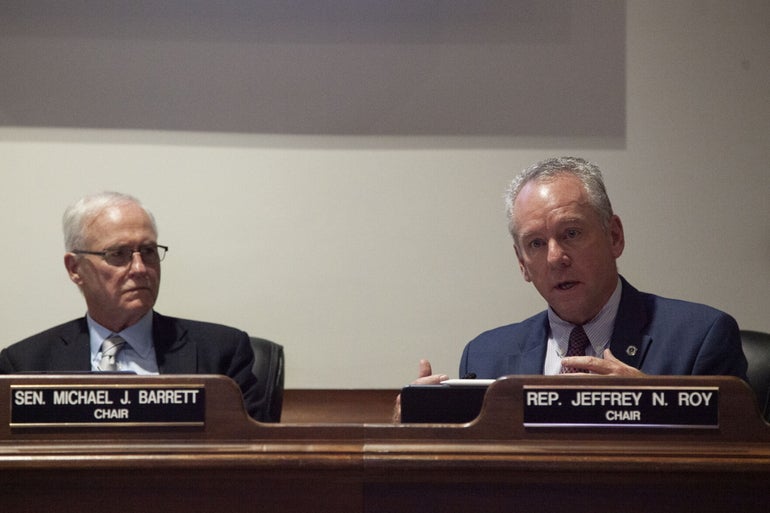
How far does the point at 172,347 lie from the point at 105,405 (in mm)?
1376

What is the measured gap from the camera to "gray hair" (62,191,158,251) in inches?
105

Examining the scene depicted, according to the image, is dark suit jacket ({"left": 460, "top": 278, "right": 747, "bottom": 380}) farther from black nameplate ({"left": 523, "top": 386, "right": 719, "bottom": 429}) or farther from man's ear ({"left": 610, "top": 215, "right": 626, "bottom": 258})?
black nameplate ({"left": 523, "top": 386, "right": 719, "bottom": 429})

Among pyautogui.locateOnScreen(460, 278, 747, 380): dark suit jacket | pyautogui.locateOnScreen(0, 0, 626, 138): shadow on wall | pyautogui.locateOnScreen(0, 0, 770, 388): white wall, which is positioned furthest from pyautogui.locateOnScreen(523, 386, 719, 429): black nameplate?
pyautogui.locateOnScreen(0, 0, 626, 138): shadow on wall

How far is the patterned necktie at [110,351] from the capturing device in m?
2.54

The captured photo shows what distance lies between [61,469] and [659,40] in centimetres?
281

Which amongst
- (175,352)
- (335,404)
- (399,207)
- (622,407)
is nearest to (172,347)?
(175,352)

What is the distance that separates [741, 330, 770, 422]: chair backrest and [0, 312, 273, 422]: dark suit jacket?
4.53 feet

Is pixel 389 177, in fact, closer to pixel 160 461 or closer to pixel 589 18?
pixel 589 18

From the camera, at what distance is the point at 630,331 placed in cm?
209

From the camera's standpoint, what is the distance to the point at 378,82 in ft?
10.9

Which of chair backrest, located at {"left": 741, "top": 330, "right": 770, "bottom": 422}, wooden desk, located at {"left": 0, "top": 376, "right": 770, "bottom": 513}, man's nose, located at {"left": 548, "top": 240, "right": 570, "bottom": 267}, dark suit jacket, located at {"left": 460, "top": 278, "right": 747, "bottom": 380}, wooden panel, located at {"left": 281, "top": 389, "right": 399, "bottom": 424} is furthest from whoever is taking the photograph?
wooden panel, located at {"left": 281, "top": 389, "right": 399, "bottom": 424}

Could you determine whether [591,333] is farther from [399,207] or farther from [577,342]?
[399,207]

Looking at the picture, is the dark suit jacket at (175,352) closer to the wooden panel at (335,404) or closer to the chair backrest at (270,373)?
the chair backrest at (270,373)

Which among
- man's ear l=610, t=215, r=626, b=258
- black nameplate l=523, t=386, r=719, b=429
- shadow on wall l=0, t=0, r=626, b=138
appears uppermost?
shadow on wall l=0, t=0, r=626, b=138
